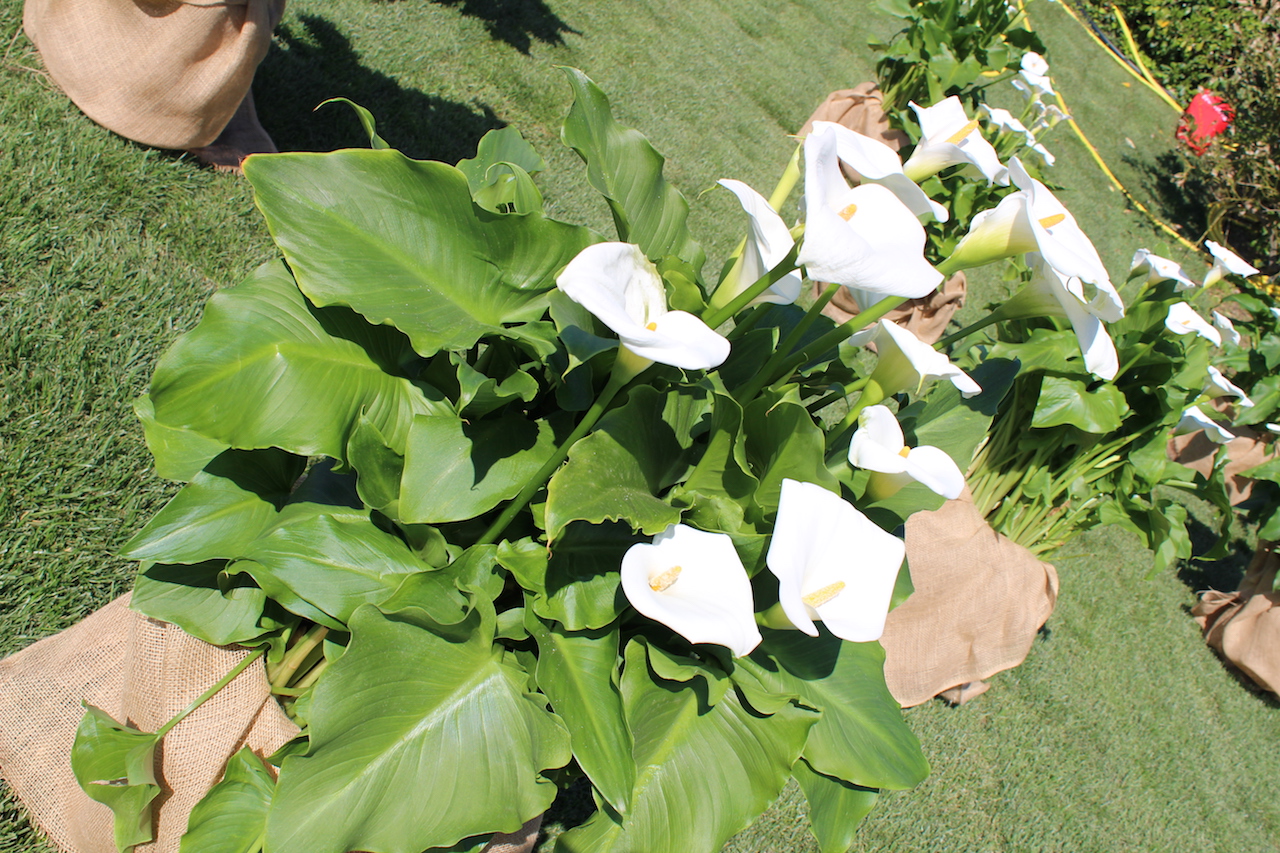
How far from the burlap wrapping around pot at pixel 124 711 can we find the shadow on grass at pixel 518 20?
10.5ft

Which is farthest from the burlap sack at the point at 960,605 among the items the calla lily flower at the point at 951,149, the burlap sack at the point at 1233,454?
the burlap sack at the point at 1233,454

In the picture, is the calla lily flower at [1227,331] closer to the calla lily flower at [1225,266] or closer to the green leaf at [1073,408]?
the calla lily flower at [1225,266]

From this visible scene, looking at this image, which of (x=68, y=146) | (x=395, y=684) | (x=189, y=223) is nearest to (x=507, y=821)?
(x=395, y=684)

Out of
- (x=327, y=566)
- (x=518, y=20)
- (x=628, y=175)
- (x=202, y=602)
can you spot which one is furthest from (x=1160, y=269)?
(x=518, y=20)

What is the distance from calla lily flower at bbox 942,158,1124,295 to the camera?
793mm

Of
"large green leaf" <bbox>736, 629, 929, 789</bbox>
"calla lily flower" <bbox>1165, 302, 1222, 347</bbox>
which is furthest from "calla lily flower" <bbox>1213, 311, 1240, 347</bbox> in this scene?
"large green leaf" <bbox>736, 629, 929, 789</bbox>

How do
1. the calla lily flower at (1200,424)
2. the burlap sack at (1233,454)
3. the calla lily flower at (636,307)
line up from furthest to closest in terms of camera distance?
the burlap sack at (1233,454) < the calla lily flower at (1200,424) < the calla lily flower at (636,307)

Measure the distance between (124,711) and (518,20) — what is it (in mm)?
3544

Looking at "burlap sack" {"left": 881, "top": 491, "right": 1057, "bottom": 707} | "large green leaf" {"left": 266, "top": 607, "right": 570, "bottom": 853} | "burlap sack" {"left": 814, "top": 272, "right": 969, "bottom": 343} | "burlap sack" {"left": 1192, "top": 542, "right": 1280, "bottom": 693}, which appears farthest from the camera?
"burlap sack" {"left": 814, "top": 272, "right": 969, "bottom": 343}

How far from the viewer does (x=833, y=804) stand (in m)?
1.00

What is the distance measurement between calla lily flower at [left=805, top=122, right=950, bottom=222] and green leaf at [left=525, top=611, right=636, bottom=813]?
599mm

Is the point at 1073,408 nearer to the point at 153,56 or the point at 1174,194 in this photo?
Answer: the point at 153,56

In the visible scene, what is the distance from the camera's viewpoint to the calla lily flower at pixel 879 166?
830 mm

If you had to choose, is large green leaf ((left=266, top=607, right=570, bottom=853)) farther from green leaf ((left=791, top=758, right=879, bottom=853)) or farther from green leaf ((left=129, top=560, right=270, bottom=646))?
green leaf ((left=791, top=758, right=879, bottom=853))
